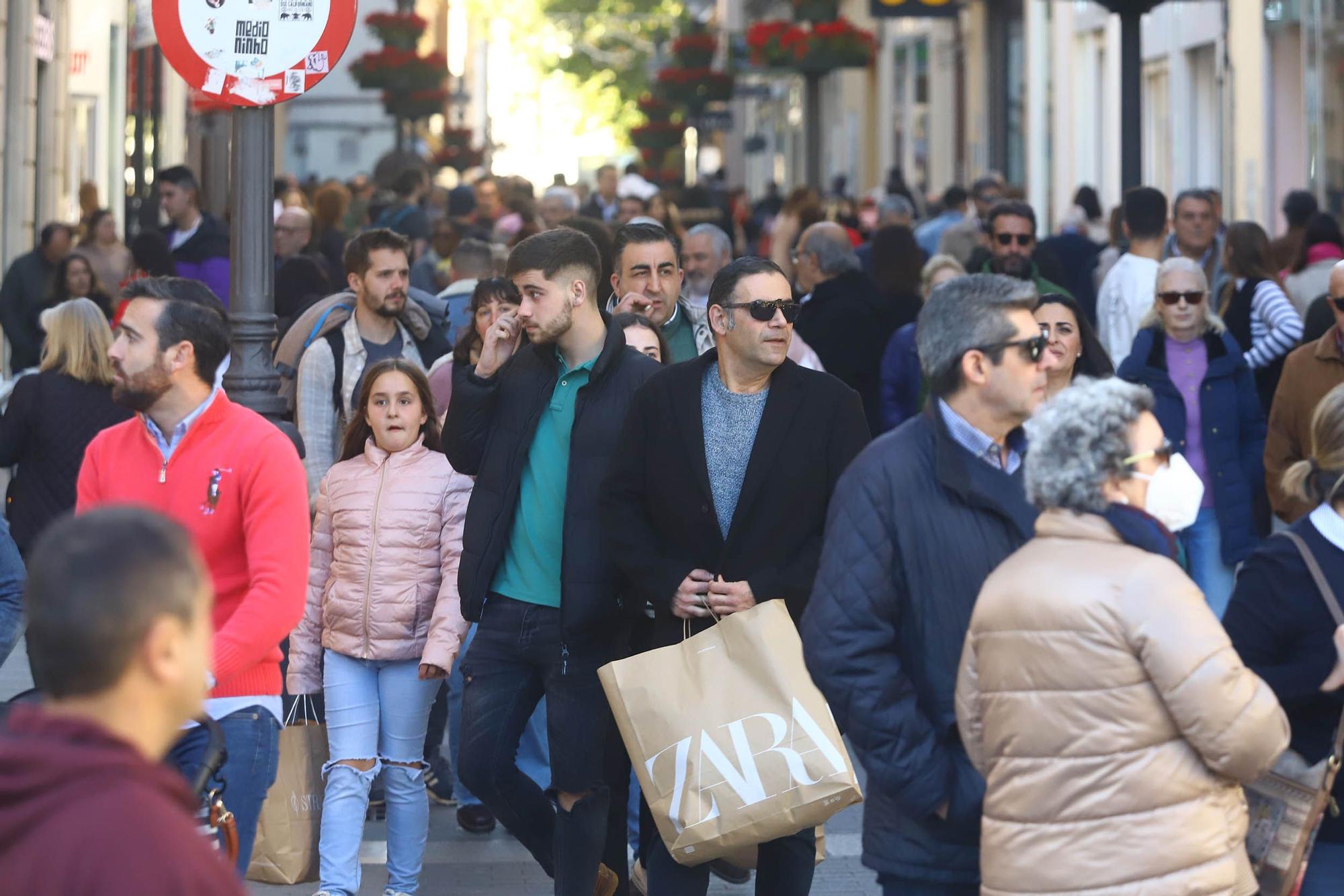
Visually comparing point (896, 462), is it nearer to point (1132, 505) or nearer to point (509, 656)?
point (1132, 505)

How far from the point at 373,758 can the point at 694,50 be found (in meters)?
29.1

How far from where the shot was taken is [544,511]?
229 inches

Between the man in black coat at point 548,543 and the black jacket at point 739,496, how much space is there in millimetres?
208

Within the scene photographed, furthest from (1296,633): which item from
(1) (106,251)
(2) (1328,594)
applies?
(1) (106,251)

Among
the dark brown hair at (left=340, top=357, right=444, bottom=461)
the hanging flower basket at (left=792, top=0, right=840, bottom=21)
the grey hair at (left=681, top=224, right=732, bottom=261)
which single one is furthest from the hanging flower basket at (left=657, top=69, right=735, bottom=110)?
the dark brown hair at (left=340, top=357, right=444, bottom=461)

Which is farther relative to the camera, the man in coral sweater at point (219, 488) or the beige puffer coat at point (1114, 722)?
the man in coral sweater at point (219, 488)

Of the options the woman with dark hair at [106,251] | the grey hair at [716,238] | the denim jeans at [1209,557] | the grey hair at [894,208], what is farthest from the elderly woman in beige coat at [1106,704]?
the grey hair at [894,208]

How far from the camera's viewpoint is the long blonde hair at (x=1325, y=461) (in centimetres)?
427

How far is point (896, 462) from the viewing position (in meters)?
4.17

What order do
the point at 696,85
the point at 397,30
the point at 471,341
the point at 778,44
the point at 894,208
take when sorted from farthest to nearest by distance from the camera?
the point at 696,85 < the point at 397,30 < the point at 778,44 < the point at 894,208 < the point at 471,341

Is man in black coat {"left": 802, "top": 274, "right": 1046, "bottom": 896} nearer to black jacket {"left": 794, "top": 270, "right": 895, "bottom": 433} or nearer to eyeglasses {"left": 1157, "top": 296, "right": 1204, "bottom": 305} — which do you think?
eyeglasses {"left": 1157, "top": 296, "right": 1204, "bottom": 305}

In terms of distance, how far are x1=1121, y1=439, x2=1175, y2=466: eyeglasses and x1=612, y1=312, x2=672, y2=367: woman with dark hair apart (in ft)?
9.84

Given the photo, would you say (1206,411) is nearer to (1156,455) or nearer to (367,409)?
(367,409)

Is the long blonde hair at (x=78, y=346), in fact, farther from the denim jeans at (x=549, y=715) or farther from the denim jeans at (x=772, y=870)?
the denim jeans at (x=772, y=870)
